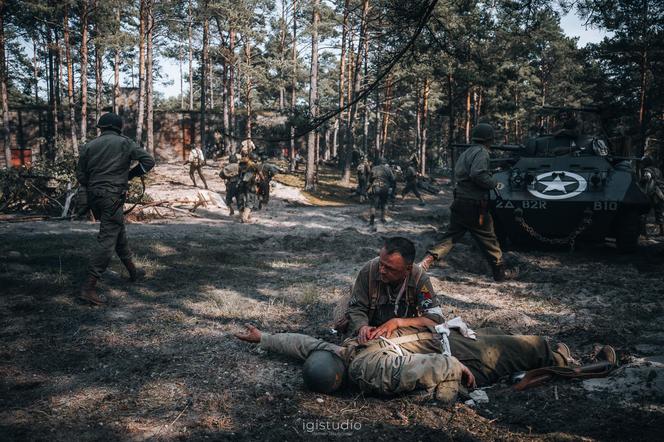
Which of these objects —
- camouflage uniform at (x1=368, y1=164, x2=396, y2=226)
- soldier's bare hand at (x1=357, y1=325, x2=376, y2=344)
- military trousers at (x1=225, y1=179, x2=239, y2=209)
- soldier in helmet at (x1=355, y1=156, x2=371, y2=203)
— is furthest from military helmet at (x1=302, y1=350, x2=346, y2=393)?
soldier in helmet at (x1=355, y1=156, x2=371, y2=203)

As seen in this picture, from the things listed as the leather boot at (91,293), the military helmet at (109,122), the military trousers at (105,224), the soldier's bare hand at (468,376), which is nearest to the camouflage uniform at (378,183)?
the military helmet at (109,122)

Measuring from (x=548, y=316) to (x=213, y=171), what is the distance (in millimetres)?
24883

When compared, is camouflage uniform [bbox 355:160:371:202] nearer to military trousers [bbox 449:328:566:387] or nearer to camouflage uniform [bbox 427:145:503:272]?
camouflage uniform [bbox 427:145:503:272]

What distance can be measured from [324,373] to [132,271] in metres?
4.00

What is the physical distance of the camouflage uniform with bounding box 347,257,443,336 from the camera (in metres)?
3.88

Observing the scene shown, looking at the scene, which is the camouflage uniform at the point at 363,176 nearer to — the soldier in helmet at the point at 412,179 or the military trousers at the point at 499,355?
the soldier in helmet at the point at 412,179

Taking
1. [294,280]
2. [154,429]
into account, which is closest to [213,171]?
[294,280]

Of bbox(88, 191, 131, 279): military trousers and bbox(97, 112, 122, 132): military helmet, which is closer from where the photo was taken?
bbox(88, 191, 131, 279): military trousers

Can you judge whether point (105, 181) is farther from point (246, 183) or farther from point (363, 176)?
point (363, 176)

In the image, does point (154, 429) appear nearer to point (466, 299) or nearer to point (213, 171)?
point (466, 299)

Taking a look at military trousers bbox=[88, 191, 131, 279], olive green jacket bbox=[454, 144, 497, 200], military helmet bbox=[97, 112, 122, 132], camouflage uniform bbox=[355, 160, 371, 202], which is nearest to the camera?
military trousers bbox=[88, 191, 131, 279]

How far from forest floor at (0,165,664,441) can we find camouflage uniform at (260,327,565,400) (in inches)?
5.3

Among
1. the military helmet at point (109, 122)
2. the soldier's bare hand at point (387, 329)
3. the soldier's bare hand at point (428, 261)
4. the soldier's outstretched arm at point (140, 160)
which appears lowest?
the soldier's bare hand at point (387, 329)

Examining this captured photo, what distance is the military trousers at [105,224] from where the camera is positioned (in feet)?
18.6
